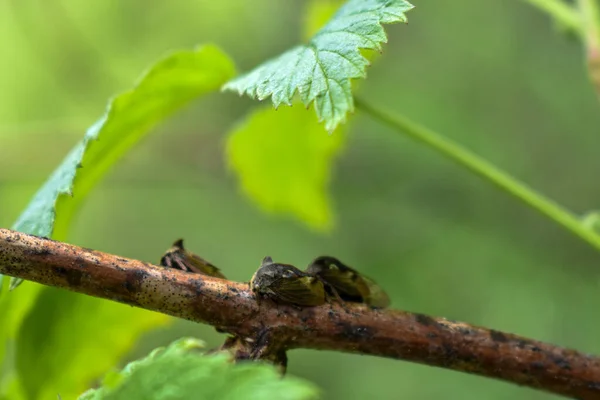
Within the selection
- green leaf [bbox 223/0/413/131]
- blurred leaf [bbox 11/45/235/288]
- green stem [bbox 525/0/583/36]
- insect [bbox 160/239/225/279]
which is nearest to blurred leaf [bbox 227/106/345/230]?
blurred leaf [bbox 11/45/235/288]

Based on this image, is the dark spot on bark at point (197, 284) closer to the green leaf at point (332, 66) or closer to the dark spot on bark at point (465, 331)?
the green leaf at point (332, 66)

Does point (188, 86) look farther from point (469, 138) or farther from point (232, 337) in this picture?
point (469, 138)

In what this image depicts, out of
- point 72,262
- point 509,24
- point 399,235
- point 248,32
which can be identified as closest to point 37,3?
point 248,32

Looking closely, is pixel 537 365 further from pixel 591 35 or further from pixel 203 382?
pixel 591 35

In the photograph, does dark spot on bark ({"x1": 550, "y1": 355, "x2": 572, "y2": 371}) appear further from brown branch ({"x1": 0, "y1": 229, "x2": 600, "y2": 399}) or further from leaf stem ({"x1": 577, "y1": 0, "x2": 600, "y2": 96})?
leaf stem ({"x1": 577, "y1": 0, "x2": 600, "y2": 96})

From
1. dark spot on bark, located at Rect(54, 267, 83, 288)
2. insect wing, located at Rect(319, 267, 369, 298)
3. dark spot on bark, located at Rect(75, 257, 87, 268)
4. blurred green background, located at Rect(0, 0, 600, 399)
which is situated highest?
blurred green background, located at Rect(0, 0, 600, 399)

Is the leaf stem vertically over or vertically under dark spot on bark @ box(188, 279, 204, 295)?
over

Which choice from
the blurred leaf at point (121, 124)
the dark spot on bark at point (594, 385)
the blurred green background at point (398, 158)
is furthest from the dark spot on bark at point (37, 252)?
the blurred green background at point (398, 158)

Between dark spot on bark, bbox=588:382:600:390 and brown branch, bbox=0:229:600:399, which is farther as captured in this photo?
dark spot on bark, bbox=588:382:600:390
